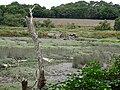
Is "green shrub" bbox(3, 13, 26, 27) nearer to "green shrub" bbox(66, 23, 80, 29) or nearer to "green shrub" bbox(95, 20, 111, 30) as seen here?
"green shrub" bbox(66, 23, 80, 29)

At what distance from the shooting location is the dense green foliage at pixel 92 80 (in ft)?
18.7

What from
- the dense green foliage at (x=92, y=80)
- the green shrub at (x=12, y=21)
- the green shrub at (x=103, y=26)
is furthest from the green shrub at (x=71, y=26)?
the dense green foliage at (x=92, y=80)

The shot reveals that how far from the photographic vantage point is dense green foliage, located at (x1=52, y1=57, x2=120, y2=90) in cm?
571

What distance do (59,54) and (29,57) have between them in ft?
12.5

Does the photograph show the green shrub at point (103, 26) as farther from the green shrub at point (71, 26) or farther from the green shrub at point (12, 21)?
the green shrub at point (12, 21)

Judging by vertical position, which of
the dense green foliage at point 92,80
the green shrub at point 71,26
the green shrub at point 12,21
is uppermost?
the dense green foliage at point 92,80

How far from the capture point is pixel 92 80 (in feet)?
18.8

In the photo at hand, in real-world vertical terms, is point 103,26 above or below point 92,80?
below

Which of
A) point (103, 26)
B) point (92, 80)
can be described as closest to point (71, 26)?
point (103, 26)

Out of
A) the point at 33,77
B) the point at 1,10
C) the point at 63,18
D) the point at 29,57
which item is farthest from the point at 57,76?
the point at 63,18

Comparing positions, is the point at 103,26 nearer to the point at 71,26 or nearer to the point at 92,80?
the point at 71,26

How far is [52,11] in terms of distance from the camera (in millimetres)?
73000

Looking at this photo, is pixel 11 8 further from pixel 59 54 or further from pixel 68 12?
pixel 59 54

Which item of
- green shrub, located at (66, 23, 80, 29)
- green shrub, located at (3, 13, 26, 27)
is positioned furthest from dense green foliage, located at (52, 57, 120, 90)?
green shrub, located at (66, 23, 80, 29)
